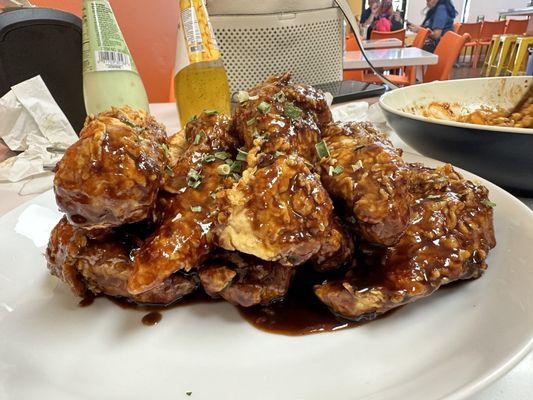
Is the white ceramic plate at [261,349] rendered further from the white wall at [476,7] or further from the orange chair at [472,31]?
the white wall at [476,7]

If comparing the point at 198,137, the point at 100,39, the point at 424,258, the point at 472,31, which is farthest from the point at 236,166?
the point at 472,31

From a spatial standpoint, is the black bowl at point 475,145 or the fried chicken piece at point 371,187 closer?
the fried chicken piece at point 371,187

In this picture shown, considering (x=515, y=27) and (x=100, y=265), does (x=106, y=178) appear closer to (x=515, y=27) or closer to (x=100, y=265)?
(x=100, y=265)

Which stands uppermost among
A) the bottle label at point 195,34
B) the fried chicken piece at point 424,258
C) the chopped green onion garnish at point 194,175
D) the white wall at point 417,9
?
the bottle label at point 195,34

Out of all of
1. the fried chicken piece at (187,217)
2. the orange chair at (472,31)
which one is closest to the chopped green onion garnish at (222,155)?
the fried chicken piece at (187,217)

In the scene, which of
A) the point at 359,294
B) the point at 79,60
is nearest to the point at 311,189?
the point at 359,294

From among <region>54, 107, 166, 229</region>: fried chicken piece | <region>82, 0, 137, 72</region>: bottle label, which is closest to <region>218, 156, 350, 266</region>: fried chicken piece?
<region>54, 107, 166, 229</region>: fried chicken piece

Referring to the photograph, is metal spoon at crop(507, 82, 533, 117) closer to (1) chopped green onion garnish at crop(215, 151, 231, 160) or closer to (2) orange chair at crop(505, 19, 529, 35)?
(1) chopped green onion garnish at crop(215, 151, 231, 160)
